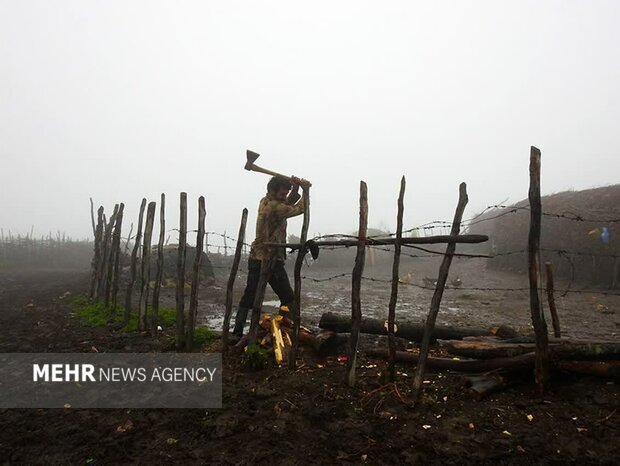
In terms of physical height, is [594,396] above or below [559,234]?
below

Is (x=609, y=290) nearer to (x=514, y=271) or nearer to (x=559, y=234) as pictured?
(x=559, y=234)

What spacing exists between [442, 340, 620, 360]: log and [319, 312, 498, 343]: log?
1.16 meters

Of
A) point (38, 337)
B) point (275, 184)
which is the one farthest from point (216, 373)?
point (38, 337)

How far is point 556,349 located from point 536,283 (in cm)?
89

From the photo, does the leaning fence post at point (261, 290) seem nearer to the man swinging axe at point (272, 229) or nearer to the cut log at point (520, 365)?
the man swinging axe at point (272, 229)

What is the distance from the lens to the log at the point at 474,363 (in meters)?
3.87

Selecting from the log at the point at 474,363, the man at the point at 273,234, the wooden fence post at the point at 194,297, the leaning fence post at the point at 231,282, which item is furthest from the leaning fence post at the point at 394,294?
the wooden fence post at the point at 194,297

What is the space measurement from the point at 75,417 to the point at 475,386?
4340 millimetres

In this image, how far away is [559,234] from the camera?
15820mm

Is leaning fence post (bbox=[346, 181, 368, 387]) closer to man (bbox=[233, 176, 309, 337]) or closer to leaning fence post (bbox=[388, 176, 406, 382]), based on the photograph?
leaning fence post (bbox=[388, 176, 406, 382])

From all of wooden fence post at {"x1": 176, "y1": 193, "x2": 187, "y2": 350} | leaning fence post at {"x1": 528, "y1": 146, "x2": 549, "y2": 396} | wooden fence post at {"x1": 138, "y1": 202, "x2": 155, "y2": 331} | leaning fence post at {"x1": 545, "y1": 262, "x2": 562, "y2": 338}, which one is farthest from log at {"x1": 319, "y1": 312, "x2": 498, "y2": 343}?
wooden fence post at {"x1": 138, "y1": 202, "x2": 155, "y2": 331}

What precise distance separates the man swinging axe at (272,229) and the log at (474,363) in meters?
2.05

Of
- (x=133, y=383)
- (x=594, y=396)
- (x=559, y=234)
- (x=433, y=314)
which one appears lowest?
(x=133, y=383)

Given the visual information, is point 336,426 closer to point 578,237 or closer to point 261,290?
point 261,290
